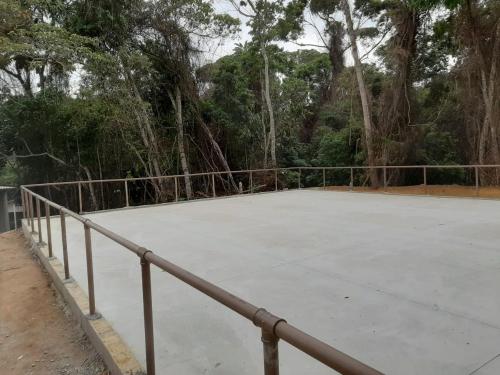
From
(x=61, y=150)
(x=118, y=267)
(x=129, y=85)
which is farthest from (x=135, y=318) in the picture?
(x=61, y=150)

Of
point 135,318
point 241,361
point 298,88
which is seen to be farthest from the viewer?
point 298,88

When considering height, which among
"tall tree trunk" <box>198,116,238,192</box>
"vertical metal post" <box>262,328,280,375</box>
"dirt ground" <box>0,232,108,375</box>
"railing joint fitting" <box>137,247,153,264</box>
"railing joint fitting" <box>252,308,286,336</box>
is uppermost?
"tall tree trunk" <box>198,116,238,192</box>

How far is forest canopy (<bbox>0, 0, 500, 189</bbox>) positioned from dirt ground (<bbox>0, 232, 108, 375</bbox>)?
260 inches

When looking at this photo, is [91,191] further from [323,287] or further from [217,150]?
[323,287]

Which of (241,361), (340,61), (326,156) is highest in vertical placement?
(340,61)

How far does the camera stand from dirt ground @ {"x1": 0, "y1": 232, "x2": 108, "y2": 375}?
92.9 inches

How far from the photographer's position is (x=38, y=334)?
9.13 ft

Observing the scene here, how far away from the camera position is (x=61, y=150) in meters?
12.0

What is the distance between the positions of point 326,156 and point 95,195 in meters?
7.50

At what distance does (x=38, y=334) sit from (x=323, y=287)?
80.3 inches

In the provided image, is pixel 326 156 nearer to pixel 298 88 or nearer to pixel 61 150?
pixel 298 88

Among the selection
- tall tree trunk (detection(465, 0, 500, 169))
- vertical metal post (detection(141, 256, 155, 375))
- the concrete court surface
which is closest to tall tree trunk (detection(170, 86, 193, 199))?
the concrete court surface

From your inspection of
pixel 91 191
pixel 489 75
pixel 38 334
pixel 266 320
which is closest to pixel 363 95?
pixel 489 75

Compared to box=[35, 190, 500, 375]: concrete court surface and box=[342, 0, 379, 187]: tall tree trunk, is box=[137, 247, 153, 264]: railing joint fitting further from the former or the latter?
box=[342, 0, 379, 187]: tall tree trunk
